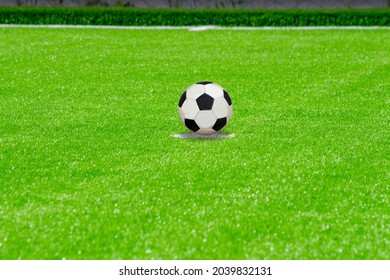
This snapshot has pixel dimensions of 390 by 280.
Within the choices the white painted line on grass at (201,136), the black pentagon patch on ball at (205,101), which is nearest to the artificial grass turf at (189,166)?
the white painted line on grass at (201,136)

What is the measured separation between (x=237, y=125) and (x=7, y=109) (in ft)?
10.6

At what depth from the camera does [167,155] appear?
→ 6453 millimetres

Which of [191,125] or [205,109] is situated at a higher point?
[205,109]

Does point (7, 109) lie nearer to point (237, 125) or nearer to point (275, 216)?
point (237, 125)

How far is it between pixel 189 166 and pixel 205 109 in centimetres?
122

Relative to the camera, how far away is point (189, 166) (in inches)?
239

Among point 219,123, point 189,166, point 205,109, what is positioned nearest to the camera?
point 189,166

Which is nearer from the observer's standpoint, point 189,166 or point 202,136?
point 189,166

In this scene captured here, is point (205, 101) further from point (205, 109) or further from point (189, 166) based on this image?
point (189, 166)

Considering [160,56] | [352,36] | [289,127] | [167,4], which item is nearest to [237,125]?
[289,127]

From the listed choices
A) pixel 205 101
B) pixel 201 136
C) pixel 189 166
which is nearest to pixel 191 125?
pixel 201 136

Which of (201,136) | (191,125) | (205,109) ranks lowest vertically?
(201,136)

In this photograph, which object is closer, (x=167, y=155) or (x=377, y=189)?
(x=377, y=189)

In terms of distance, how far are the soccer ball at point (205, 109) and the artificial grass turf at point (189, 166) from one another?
0.21m
